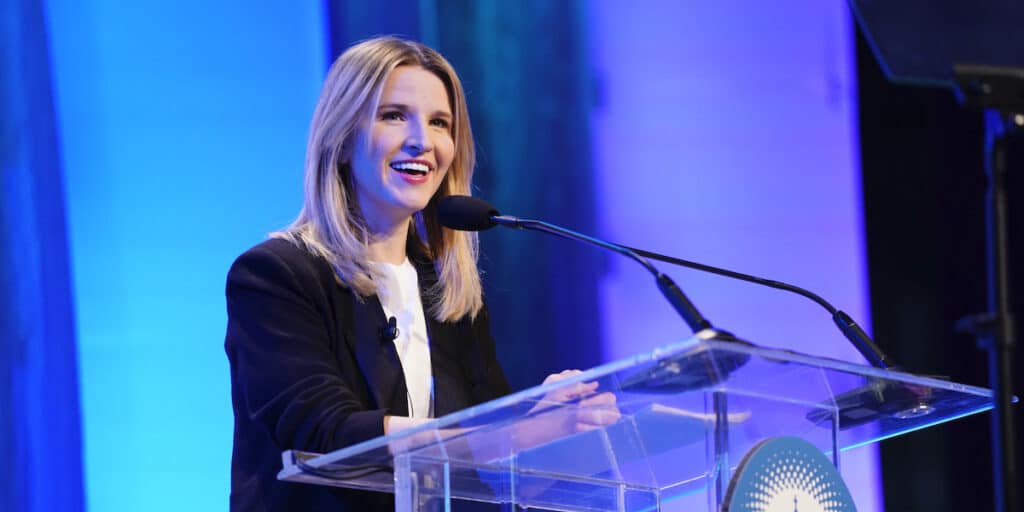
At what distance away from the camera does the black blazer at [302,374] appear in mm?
1825

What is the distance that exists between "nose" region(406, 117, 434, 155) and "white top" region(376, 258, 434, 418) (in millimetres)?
228

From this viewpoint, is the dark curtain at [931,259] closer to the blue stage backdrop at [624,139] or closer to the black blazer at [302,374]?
the blue stage backdrop at [624,139]

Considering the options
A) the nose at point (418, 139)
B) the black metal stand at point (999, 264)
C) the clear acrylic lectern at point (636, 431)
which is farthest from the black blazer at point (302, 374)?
the black metal stand at point (999, 264)

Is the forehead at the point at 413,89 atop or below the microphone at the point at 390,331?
atop

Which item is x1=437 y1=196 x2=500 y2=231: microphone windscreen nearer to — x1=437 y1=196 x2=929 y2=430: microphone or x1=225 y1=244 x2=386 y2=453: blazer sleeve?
x1=437 y1=196 x2=929 y2=430: microphone

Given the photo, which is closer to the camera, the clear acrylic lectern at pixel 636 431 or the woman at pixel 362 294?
the clear acrylic lectern at pixel 636 431

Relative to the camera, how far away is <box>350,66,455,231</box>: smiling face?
7.59 feet

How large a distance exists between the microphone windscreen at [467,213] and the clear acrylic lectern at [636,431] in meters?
0.46

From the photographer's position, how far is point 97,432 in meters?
2.81

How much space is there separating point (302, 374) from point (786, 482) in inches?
29.8

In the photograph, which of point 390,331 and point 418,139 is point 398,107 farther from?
point 390,331

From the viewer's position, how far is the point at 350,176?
7.88ft

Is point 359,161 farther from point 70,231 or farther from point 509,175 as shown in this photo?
point 509,175

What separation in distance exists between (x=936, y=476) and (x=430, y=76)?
182 centimetres
